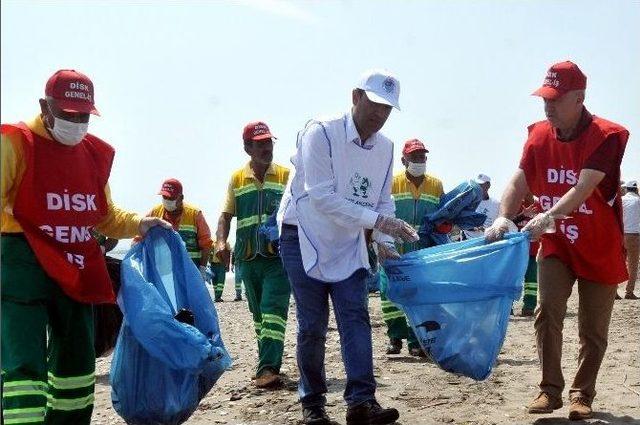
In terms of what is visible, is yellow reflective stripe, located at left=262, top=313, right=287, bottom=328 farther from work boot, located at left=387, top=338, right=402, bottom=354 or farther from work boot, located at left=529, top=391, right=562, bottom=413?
→ work boot, located at left=529, top=391, right=562, bottom=413

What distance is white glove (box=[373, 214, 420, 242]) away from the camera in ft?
18.2

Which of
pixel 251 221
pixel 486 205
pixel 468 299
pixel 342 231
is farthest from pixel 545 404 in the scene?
pixel 486 205

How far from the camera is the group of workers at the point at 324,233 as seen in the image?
4930mm

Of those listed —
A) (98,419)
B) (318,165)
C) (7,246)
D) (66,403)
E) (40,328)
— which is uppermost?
(318,165)

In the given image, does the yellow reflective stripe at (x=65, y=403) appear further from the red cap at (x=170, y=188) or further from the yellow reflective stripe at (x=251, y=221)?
the red cap at (x=170, y=188)

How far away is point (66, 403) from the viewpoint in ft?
16.9

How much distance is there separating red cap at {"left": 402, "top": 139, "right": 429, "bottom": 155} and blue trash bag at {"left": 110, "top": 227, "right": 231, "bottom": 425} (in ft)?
15.0

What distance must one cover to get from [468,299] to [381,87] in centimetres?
129

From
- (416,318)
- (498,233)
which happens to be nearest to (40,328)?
(416,318)

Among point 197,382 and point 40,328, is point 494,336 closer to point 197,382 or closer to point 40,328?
point 197,382

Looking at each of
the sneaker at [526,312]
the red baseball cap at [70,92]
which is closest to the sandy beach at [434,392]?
the red baseball cap at [70,92]

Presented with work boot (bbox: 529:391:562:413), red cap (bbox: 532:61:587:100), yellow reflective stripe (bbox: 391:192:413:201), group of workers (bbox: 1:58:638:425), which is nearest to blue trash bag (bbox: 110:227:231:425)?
group of workers (bbox: 1:58:638:425)

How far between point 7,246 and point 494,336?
267 cm

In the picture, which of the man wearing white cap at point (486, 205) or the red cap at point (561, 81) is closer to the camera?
the red cap at point (561, 81)
